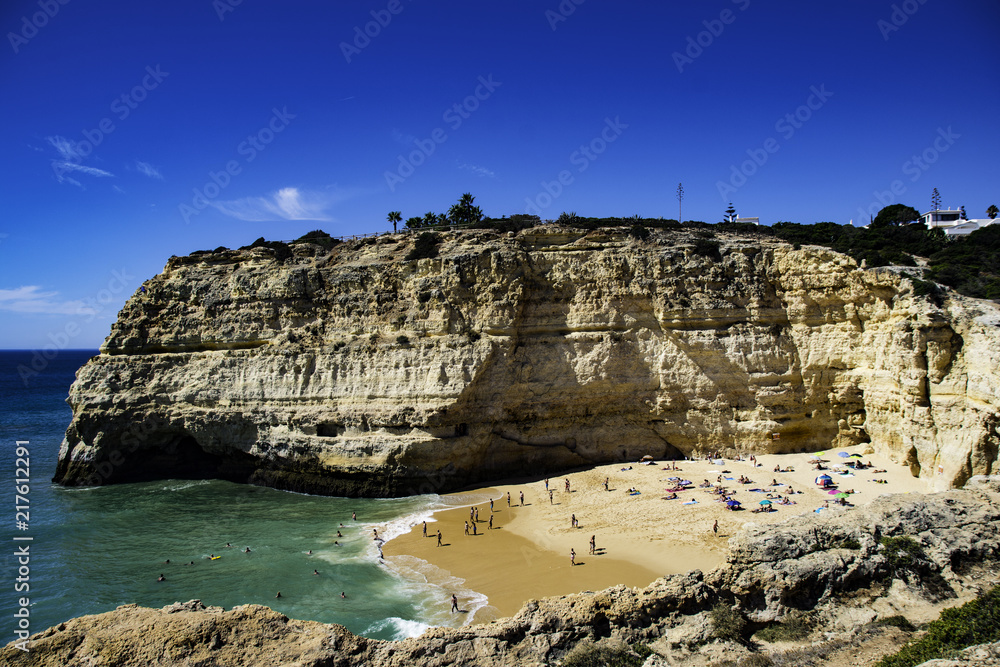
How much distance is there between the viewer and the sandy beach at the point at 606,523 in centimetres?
1581

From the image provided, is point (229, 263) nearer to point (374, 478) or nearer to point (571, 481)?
point (374, 478)

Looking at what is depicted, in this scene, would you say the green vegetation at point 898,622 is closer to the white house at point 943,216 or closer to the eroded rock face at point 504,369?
the eroded rock face at point 504,369

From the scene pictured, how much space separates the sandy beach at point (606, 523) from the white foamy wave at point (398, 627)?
4.65 feet

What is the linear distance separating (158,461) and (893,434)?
3509 centimetres

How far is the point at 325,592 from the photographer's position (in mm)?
15664

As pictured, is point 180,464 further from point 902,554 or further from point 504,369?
point 902,554

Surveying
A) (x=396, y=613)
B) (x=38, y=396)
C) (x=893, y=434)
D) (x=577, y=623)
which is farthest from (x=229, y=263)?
(x=38, y=396)

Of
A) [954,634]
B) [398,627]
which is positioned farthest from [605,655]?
[398,627]

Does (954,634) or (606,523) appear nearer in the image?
(954,634)

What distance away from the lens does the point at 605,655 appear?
23.5 feet

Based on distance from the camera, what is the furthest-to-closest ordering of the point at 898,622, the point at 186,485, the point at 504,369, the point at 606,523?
1. the point at 186,485
2. the point at 504,369
3. the point at 606,523
4. the point at 898,622

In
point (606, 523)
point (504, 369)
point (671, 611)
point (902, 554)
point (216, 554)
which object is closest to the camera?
point (671, 611)

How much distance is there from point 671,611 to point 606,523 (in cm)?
1186

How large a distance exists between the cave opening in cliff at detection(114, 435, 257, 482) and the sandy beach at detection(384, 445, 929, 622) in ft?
42.6
